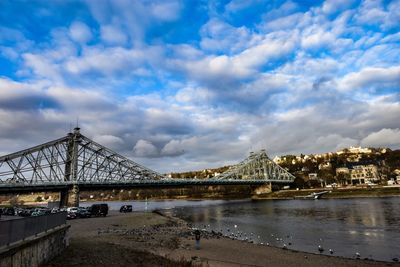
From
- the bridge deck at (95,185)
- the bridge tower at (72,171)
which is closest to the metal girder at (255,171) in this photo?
the bridge deck at (95,185)

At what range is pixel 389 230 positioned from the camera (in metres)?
35.8

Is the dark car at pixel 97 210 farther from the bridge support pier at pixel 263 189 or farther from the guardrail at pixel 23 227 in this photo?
the bridge support pier at pixel 263 189

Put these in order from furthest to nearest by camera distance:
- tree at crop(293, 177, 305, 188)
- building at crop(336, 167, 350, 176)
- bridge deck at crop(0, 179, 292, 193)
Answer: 1. building at crop(336, 167, 350, 176)
2. tree at crop(293, 177, 305, 188)
3. bridge deck at crop(0, 179, 292, 193)

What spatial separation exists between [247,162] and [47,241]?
17856cm

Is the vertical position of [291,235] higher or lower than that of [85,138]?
lower

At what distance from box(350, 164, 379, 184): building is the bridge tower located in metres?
134

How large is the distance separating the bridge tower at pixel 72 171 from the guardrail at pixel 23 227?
8305 cm

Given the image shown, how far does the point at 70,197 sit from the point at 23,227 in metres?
91.9

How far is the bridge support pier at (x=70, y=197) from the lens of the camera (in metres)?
Result: 97.1

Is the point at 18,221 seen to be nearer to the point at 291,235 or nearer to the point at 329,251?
the point at 329,251

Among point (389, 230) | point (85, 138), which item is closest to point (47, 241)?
point (389, 230)

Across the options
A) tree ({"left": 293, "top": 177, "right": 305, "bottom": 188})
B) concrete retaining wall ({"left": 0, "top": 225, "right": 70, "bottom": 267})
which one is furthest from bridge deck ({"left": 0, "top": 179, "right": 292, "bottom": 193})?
concrete retaining wall ({"left": 0, "top": 225, "right": 70, "bottom": 267})

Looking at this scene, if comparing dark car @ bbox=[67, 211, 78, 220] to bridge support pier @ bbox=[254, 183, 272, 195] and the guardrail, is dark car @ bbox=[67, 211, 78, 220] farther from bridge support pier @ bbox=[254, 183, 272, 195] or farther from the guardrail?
bridge support pier @ bbox=[254, 183, 272, 195]

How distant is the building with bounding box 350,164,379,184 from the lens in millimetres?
171250
